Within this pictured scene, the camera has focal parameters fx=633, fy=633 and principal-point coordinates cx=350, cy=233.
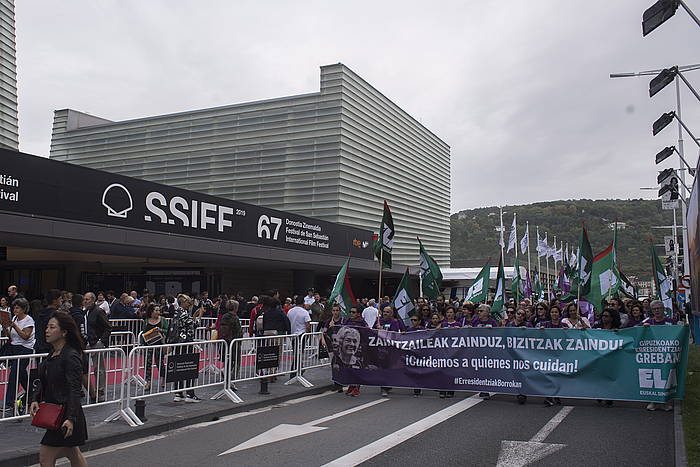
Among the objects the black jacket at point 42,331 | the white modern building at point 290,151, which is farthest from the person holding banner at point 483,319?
the white modern building at point 290,151

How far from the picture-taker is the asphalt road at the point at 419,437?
724 cm

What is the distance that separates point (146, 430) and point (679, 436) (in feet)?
22.9

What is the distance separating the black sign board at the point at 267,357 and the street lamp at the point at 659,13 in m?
10.0

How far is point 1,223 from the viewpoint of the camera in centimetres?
1484

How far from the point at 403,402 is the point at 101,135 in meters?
37.1

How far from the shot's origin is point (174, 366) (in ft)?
32.2

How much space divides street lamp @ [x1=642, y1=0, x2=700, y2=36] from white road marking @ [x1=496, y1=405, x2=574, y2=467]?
9108 mm

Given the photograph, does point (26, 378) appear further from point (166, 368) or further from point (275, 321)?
point (275, 321)

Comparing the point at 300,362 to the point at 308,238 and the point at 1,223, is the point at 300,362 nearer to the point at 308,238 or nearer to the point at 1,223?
the point at 1,223

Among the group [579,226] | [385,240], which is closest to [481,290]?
[385,240]

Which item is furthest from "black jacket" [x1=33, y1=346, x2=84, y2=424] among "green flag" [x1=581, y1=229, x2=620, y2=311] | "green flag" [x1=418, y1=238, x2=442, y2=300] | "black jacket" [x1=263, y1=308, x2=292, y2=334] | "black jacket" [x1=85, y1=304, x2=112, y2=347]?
"green flag" [x1=418, y1=238, x2=442, y2=300]

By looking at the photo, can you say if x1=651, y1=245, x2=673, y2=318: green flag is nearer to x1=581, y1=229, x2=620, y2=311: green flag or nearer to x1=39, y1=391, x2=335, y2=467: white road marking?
x1=581, y1=229, x2=620, y2=311: green flag

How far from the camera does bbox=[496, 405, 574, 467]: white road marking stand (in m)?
7.08

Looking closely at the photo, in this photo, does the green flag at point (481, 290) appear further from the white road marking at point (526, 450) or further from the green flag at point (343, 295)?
the white road marking at point (526, 450)
